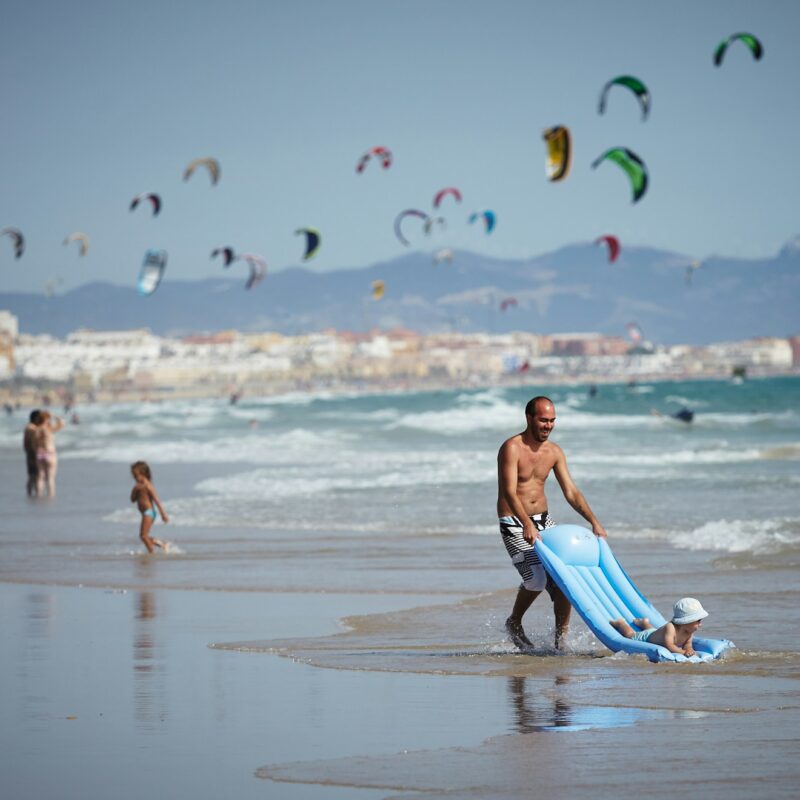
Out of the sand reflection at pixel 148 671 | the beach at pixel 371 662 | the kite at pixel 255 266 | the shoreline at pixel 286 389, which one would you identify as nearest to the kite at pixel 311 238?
the kite at pixel 255 266

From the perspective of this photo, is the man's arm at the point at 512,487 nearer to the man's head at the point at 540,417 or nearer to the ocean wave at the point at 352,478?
the man's head at the point at 540,417

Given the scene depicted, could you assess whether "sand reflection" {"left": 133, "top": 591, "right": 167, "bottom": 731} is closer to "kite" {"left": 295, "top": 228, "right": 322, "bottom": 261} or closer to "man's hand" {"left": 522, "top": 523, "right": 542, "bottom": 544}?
"man's hand" {"left": 522, "top": 523, "right": 542, "bottom": 544}

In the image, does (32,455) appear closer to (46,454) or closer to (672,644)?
(46,454)

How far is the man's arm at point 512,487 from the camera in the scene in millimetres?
6949

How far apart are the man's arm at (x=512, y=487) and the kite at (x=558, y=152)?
56.7ft

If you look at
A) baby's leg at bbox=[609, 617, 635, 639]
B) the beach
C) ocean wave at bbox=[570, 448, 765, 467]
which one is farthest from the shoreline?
baby's leg at bbox=[609, 617, 635, 639]

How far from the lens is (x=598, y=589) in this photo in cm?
703

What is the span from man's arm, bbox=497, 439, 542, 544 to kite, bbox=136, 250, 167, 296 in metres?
27.9

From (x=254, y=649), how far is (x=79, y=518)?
9.21 m

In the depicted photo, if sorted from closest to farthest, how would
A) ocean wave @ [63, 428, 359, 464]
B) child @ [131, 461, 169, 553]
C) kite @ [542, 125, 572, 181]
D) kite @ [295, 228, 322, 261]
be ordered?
child @ [131, 461, 169, 553]
kite @ [542, 125, 572, 181]
ocean wave @ [63, 428, 359, 464]
kite @ [295, 228, 322, 261]

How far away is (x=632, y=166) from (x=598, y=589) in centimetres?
1816

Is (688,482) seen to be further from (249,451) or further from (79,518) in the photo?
(249,451)

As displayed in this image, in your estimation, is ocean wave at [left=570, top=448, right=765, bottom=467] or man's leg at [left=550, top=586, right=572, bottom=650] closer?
man's leg at [left=550, top=586, right=572, bottom=650]

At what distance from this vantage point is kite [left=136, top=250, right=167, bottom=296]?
34.8 meters
